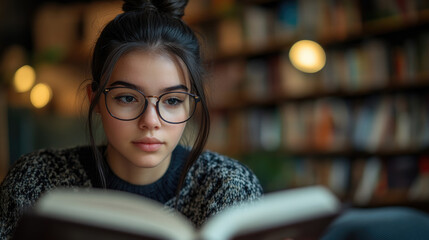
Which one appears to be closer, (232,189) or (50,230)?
(50,230)

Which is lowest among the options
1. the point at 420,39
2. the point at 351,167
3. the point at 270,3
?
the point at 351,167

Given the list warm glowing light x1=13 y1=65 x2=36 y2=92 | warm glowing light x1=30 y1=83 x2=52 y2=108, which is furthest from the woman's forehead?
warm glowing light x1=13 y1=65 x2=36 y2=92

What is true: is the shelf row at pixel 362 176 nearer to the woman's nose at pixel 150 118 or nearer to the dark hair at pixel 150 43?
the dark hair at pixel 150 43

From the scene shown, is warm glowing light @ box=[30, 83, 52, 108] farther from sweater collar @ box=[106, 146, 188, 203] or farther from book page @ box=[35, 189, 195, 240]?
book page @ box=[35, 189, 195, 240]

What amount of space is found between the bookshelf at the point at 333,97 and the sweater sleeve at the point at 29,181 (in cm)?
132

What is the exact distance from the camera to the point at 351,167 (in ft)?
9.11

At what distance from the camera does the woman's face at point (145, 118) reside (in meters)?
1.02

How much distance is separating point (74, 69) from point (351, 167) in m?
2.93

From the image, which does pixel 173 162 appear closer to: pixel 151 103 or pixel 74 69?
pixel 151 103

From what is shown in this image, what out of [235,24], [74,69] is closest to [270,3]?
[235,24]

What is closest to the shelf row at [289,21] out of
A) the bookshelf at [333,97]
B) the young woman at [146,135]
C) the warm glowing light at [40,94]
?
the bookshelf at [333,97]

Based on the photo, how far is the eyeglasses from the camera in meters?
1.03

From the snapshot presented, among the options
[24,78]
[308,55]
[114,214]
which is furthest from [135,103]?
[24,78]

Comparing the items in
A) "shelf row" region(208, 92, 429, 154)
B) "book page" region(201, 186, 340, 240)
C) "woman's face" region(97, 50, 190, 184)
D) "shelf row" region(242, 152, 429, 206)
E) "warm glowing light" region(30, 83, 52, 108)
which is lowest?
"shelf row" region(242, 152, 429, 206)
